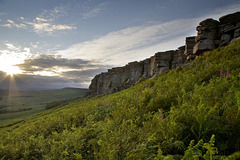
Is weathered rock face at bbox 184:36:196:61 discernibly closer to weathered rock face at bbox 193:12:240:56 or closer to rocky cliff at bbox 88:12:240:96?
rocky cliff at bbox 88:12:240:96

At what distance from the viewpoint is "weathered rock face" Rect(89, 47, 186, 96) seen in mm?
51034

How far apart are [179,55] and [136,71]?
28930 millimetres

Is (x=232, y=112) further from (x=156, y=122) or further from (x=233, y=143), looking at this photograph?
(x=156, y=122)

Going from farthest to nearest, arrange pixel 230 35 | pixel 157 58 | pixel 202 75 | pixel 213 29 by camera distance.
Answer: pixel 157 58, pixel 213 29, pixel 230 35, pixel 202 75

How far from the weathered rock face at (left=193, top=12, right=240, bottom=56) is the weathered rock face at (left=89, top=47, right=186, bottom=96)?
38.5ft

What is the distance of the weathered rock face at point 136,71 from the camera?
167 feet

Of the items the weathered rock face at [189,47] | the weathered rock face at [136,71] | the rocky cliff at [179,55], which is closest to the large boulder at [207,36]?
the rocky cliff at [179,55]

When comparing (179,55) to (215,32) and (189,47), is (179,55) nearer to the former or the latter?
(189,47)

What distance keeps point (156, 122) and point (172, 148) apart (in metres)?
0.84

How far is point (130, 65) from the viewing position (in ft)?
268

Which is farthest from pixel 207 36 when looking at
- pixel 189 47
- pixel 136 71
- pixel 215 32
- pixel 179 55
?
pixel 136 71

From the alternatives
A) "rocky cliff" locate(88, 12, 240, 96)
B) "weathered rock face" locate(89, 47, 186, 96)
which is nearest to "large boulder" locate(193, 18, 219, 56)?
"rocky cliff" locate(88, 12, 240, 96)

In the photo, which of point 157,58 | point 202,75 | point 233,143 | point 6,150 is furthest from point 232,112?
point 157,58

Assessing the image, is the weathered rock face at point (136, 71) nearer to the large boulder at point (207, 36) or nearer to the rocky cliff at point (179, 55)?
the rocky cliff at point (179, 55)
